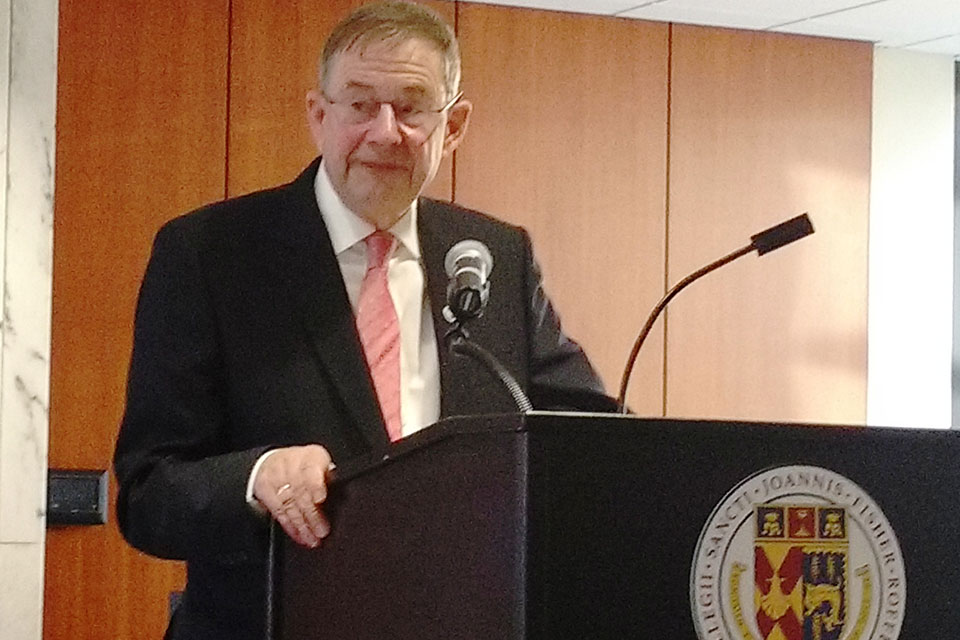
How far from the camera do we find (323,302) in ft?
6.44

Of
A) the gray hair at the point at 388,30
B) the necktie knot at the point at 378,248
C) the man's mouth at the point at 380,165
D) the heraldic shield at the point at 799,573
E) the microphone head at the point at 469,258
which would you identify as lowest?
the heraldic shield at the point at 799,573

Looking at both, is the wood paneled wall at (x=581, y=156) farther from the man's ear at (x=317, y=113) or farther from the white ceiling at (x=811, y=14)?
the man's ear at (x=317, y=113)

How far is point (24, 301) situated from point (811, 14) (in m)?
2.48

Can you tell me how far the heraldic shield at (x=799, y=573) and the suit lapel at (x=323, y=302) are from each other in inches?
25.3

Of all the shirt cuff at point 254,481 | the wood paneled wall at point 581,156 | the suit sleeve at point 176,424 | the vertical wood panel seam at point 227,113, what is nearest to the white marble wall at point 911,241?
the wood paneled wall at point 581,156

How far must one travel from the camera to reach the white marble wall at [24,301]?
4180mm

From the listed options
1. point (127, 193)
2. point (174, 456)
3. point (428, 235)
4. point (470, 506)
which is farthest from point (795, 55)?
point (470, 506)

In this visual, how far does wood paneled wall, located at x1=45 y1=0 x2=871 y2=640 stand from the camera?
14.2ft

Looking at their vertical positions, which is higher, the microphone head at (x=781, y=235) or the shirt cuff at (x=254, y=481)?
the microphone head at (x=781, y=235)

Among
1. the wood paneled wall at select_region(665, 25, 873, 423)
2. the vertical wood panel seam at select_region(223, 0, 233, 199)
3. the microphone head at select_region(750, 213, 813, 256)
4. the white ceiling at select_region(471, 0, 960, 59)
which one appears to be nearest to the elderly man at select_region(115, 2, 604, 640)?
the microphone head at select_region(750, 213, 813, 256)

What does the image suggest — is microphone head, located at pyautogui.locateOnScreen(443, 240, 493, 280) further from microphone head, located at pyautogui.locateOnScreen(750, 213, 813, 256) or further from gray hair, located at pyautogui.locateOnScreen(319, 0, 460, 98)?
microphone head, located at pyautogui.locateOnScreen(750, 213, 813, 256)

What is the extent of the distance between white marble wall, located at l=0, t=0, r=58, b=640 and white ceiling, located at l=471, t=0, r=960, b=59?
1346mm

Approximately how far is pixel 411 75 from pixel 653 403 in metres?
3.07

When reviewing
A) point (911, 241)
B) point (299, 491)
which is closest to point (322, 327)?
point (299, 491)
